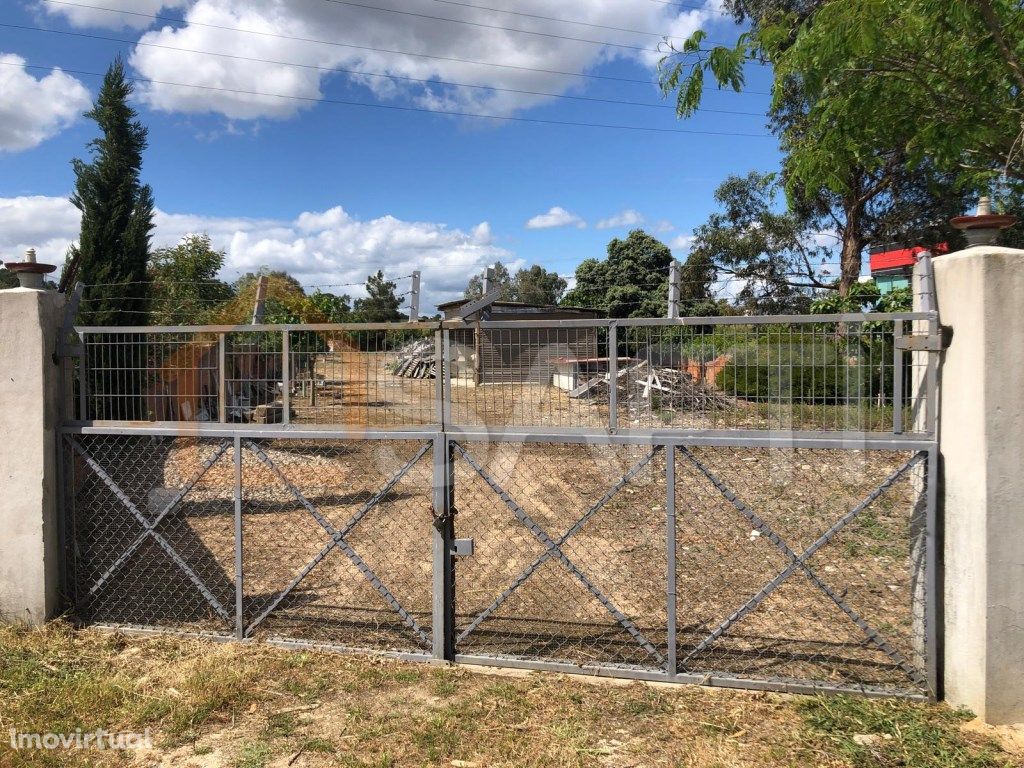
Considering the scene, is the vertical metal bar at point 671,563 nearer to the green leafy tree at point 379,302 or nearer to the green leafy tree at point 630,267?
the green leafy tree at point 379,302

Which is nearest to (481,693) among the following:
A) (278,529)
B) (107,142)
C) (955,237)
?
(278,529)

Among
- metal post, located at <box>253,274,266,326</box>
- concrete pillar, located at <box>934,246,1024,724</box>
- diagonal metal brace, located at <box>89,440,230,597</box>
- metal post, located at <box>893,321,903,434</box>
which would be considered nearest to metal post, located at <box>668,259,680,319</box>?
metal post, located at <box>893,321,903,434</box>

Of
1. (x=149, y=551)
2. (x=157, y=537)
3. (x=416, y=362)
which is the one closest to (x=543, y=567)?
(x=416, y=362)

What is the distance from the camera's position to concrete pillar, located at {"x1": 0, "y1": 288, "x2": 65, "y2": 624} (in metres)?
4.36

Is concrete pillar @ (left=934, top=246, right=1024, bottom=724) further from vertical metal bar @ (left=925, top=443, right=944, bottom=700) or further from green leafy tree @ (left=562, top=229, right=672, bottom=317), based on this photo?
→ green leafy tree @ (left=562, top=229, right=672, bottom=317)

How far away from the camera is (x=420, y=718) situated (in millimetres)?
3391

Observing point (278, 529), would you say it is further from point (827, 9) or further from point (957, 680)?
point (827, 9)

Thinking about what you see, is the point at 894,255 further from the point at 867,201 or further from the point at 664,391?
the point at 664,391

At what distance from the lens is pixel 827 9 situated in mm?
5988

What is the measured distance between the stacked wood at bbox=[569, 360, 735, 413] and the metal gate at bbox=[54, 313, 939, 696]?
29mm

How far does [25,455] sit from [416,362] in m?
2.67

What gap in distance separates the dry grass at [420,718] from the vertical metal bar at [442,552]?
17 cm

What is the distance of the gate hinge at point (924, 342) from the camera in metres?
3.39

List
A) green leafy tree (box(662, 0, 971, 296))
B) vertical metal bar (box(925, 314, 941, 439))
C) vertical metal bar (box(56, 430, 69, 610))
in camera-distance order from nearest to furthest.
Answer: vertical metal bar (box(925, 314, 941, 439)) < vertical metal bar (box(56, 430, 69, 610)) < green leafy tree (box(662, 0, 971, 296))
